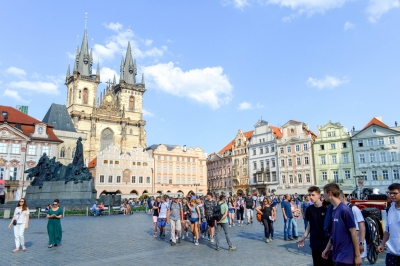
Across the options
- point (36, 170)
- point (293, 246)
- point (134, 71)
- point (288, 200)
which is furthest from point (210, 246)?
point (134, 71)

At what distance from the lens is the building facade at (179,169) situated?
65500 mm

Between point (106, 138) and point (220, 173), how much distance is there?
26.2m

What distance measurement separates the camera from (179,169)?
6825cm

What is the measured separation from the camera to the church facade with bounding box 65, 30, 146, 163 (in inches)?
2753

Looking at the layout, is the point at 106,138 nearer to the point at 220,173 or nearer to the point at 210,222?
the point at 220,173

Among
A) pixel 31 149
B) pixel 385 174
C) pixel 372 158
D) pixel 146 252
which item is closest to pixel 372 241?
pixel 146 252

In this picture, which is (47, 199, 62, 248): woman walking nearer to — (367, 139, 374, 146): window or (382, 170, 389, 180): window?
(382, 170, 389, 180): window

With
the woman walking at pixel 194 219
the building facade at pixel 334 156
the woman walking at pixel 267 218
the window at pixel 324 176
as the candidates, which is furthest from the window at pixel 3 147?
the window at pixel 324 176

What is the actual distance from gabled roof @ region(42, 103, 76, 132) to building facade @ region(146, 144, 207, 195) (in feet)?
53.9

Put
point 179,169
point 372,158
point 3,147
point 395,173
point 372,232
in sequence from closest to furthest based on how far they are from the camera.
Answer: point 372,232 → point 3,147 → point 395,173 → point 372,158 → point 179,169

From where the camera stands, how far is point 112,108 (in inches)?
3027

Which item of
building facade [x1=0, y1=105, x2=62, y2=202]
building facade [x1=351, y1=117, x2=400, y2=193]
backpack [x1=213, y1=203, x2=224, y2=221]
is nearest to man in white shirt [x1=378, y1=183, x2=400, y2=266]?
backpack [x1=213, y1=203, x2=224, y2=221]

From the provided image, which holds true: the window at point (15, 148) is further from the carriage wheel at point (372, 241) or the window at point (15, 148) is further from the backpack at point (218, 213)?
the carriage wheel at point (372, 241)

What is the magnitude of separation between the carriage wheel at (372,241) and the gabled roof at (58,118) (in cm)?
6160
